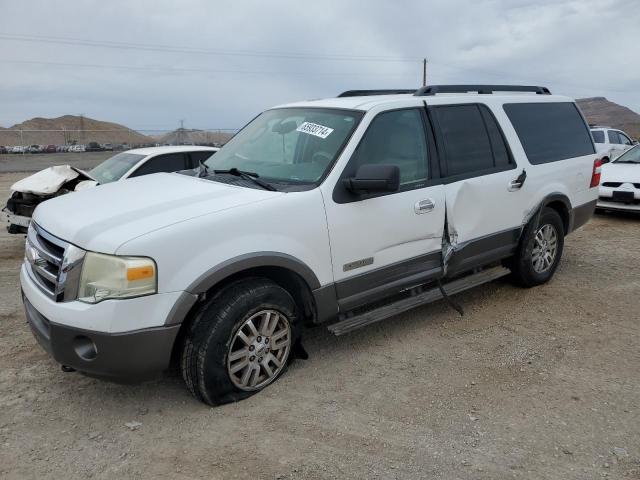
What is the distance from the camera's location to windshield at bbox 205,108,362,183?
3783mm

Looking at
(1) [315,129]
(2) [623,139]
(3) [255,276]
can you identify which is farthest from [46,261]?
(2) [623,139]

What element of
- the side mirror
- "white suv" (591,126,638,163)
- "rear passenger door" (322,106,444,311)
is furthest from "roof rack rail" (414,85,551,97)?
"white suv" (591,126,638,163)

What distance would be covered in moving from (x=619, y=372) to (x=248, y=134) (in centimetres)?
341

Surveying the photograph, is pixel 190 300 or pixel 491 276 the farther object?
pixel 491 276

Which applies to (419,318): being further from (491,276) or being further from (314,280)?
(314,280)

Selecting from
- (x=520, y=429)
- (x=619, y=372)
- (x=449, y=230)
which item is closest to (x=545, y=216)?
(x=449, y=230)

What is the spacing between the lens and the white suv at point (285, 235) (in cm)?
295

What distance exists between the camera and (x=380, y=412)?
3311 mm

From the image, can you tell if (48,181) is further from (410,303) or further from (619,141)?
(619,141)

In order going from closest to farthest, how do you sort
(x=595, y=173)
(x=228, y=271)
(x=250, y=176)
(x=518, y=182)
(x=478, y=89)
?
1. (x=228, y=271)
2. (x=250, y=176)
3. (x=518, y=182)
4. (x=478, y=89)
5. (x=595, y=173)

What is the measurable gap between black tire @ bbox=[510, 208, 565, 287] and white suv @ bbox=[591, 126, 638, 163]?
11.6 meters

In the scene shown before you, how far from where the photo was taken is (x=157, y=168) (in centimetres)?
776

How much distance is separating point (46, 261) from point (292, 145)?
1.85 meters

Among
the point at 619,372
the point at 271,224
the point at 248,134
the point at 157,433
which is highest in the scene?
the point at 248,134
